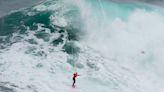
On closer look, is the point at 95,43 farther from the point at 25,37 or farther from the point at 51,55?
the point at 25,37

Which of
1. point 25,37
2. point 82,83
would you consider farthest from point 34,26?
point 82,83

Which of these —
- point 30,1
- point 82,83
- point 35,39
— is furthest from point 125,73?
point 30,1

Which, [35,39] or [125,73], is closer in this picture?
[125,73]

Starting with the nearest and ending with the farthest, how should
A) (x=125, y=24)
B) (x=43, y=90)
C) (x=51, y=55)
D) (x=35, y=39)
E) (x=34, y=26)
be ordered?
(x=43, y=90) < (x=51, y=55) < (x=35, y=39) < (x=34, y=26) < (x=125, y=24)

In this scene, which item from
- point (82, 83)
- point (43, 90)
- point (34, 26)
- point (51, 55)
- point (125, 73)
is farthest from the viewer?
point (34, 26)

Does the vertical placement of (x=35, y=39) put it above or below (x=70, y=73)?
above

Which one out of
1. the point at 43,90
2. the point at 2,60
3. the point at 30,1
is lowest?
the point at 43,90
